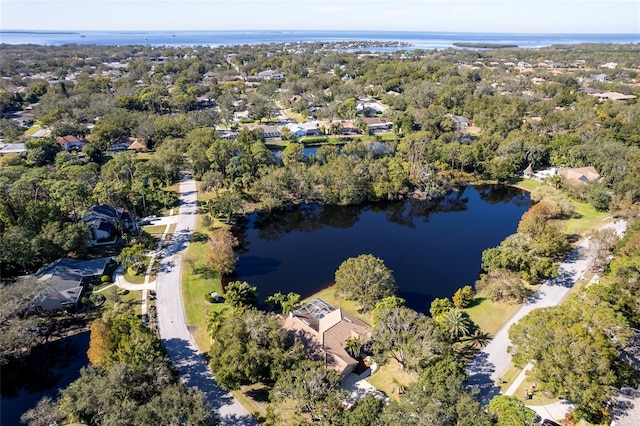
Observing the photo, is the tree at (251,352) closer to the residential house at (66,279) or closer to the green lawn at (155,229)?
the residential house at (66,279)

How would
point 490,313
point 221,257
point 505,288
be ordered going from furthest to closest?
point 221,257 < point 505,288 < point 490,313

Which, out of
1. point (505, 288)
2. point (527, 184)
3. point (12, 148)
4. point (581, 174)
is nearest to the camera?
point (505, 288)

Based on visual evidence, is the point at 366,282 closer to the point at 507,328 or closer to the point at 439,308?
the point at 439,308

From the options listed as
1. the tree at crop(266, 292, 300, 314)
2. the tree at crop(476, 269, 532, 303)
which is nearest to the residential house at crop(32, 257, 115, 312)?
the tree at crop(266, 292, 300, 314)

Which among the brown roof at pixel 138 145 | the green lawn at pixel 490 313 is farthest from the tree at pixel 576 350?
the brown roof at pixel 138 145

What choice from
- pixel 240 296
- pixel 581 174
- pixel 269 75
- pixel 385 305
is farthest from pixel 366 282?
pixel 269 75

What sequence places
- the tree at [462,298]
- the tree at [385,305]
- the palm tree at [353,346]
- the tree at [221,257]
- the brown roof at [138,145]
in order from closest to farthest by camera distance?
the palm tree at [353,346]
the tree at [385,305]
the tree at [462,298]
the tree at [221,257]
the brown roof at [138,145]
